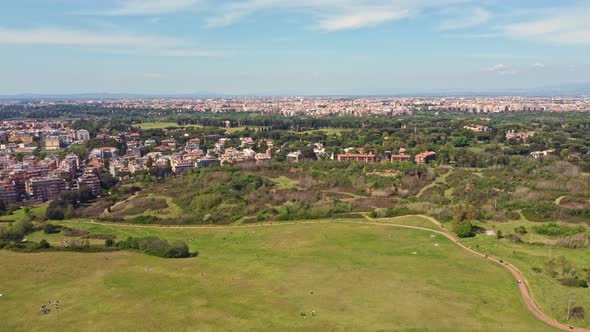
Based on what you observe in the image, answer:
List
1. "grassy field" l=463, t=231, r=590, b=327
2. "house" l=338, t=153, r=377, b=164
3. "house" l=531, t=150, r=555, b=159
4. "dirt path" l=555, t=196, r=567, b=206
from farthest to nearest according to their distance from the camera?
"house" l=338, t=153, r=377, b=164, "house" l=531, t=150, r=555, b=159, "dirt path" l=555, t=196, r=567, b=206, "grassy field" l=463, t=231, r=590, b=327

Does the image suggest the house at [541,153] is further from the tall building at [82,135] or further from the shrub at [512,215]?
the tall building at [82,135]

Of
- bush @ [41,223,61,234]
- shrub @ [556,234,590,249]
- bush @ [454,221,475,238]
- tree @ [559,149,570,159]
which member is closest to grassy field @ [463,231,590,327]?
bush @ [454,221,475,238]

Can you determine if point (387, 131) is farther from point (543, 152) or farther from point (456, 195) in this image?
point (456, 195)

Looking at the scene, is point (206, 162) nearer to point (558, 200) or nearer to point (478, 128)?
point (558, 200)

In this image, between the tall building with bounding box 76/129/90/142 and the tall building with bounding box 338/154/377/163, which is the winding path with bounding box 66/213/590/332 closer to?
the tall building with bounding box 338/154/377/163

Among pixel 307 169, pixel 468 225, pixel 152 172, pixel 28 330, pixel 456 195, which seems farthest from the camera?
pixel 152 172

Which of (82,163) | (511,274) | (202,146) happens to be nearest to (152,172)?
(82,163)
